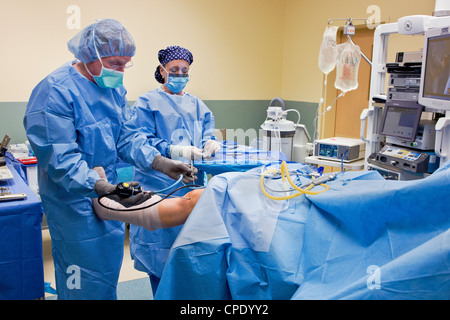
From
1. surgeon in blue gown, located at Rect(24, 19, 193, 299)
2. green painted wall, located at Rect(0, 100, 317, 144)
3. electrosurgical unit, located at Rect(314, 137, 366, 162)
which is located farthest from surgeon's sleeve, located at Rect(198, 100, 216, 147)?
green painted wall, located at Rect(0, 100, 317, 144)

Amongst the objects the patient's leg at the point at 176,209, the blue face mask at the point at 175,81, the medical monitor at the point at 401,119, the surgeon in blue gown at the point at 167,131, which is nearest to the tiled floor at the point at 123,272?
the surgeon in blue gown at the point at 167,131

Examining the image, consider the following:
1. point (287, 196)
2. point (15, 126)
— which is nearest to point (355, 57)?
point (287, 196)

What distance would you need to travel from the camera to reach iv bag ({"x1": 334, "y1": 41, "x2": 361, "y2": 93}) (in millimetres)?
3004

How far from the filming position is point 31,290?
5.92 feet

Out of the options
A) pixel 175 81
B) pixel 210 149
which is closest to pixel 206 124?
pixel 210 149

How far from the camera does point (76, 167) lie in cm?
153

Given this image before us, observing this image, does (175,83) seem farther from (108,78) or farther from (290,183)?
(290,183)

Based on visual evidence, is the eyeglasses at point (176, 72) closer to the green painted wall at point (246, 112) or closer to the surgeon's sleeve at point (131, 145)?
the surgeon's sleeve at point (131, 145)

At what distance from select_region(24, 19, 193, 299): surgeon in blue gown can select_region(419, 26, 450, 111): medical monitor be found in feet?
4.94

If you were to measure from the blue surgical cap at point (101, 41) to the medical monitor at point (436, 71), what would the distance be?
1519 mm

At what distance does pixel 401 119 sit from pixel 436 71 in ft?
1.24

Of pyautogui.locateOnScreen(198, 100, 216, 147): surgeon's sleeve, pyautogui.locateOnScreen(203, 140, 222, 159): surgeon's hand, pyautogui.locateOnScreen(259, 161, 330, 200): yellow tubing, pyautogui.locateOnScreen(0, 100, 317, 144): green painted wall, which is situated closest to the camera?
pyautogui.locateOnScreen(259, 161, 330, 200): yellow tubing

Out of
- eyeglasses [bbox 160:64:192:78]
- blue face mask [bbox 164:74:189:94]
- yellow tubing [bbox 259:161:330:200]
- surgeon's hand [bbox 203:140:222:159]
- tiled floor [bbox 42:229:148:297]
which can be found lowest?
tiled floor [bbox 42:229:148:297]

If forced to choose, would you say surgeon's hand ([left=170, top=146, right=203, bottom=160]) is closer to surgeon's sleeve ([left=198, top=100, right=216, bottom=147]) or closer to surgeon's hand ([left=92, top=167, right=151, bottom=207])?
surgeon's sleeve ([left=198, top=100, right=216, bottom=147])
